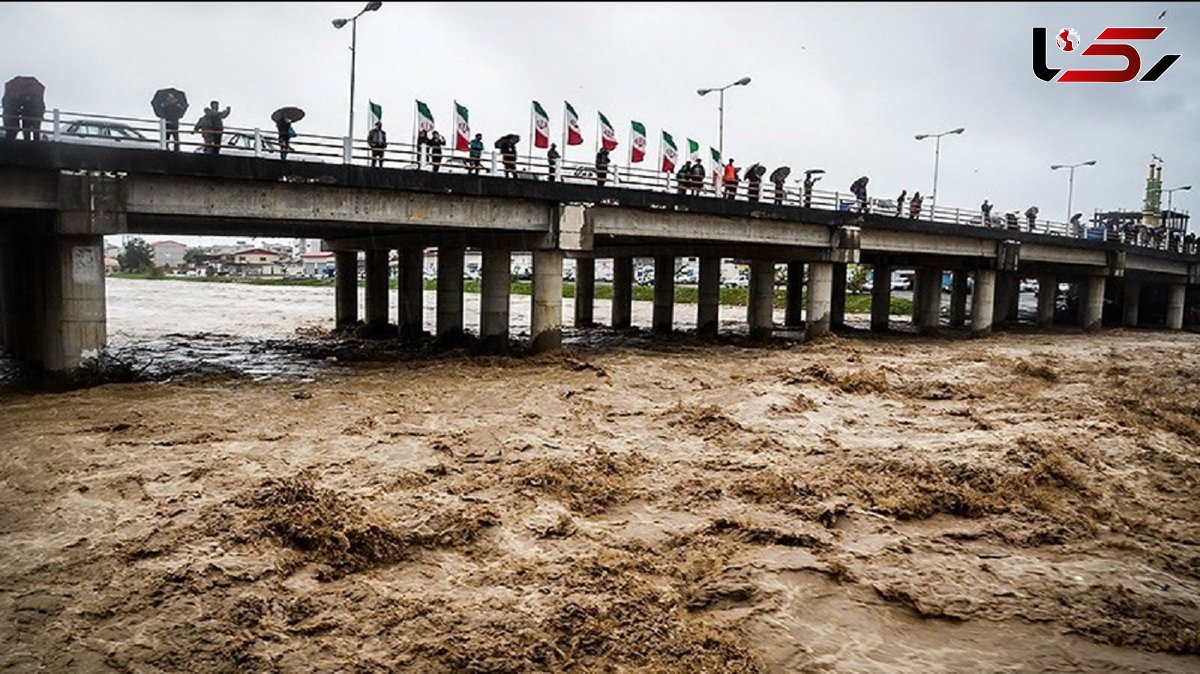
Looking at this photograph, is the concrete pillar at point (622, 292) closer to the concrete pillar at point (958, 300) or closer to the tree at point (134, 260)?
the concrete pillar at point (958, 300)

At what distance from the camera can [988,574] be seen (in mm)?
9820

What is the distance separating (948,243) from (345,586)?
135 ft

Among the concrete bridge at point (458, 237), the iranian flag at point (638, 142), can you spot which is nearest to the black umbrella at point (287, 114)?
the concrete bridge at point (458, 237)

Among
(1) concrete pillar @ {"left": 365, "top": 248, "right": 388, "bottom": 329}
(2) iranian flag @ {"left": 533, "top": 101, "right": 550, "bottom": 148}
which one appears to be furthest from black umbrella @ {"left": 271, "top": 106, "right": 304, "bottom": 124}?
(1) concrete pillar @ {"left": 365, "top": 248, "right": 388, "bottom": 329}

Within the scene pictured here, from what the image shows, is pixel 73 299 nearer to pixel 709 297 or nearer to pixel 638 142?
pixel 638 142

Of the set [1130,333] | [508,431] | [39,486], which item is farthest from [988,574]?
[1130,333]

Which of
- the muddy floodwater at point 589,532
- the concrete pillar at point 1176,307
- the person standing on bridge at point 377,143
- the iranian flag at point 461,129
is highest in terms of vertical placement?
the iranian flag at point 461,129

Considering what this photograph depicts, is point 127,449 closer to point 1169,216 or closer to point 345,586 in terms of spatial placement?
point 345,586

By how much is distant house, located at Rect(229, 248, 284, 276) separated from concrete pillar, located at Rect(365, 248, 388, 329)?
109096 millimetres

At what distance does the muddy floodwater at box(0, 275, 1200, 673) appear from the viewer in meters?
7.87

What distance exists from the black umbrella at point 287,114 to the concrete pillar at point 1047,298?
51.8 meters

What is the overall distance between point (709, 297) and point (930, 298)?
629 inches

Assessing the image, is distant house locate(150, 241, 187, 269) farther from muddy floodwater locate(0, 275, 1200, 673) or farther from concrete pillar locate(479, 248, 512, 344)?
muddy floodwater locate(0, 275, 1200, 673)

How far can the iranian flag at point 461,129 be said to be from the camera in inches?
1037
